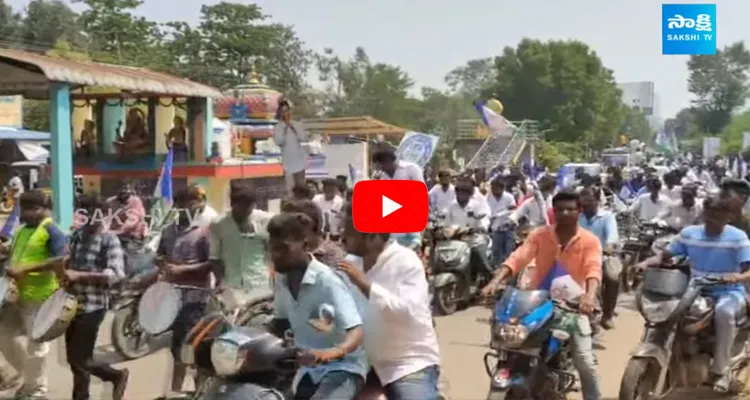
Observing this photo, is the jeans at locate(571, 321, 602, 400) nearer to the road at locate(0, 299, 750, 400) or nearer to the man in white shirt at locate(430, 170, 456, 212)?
the road at locate(0, 299, 750, 400)

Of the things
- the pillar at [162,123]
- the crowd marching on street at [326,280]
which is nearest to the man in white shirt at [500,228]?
the crowd marching on street at [326,280]

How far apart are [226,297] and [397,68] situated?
2252 inches

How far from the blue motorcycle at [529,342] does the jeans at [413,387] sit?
124cm

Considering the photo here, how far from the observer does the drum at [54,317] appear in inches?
238

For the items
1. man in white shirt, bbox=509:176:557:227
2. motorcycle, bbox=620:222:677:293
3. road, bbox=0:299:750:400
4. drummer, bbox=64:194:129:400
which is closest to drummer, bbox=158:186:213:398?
drummer, bbox=64:194:129:400

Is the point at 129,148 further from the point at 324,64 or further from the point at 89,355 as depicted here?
the point at 324,64

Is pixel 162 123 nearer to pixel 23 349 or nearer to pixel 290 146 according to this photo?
pixel 290 146

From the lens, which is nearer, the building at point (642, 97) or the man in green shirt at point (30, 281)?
the man in green shirt at point (30, 281)

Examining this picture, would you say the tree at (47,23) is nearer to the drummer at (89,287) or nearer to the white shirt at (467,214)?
the white shirt at (467,214)

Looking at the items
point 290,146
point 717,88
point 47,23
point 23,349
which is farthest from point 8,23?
point 717,88

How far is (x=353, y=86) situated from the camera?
197ft

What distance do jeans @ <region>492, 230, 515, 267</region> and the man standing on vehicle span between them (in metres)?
6.10

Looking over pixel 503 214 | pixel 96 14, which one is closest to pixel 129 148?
pixel 503 214

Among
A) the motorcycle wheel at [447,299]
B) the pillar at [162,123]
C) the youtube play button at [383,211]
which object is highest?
the pillar at [162,123]
